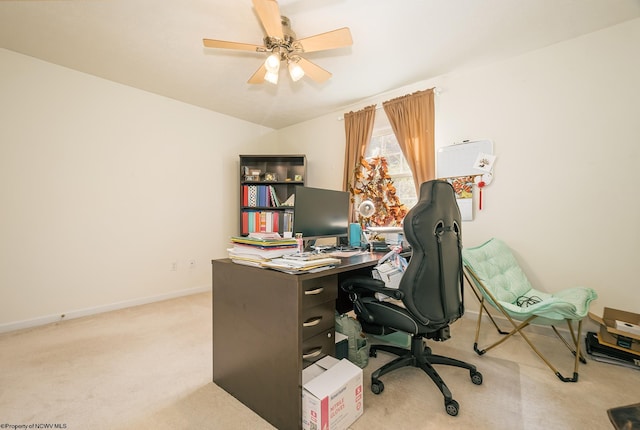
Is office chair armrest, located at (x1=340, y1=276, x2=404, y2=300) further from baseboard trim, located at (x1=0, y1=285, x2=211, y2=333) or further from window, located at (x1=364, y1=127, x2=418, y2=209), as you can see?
baseboard trim, located at (x1=0, y1=285, x2=211, y2=333)

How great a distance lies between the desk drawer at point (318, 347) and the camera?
1269 millimetres

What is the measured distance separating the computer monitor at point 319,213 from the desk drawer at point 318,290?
0.67 m

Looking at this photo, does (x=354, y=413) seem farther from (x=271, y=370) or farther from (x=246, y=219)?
(x=246, y=219)

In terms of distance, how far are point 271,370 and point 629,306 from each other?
270 centimetres

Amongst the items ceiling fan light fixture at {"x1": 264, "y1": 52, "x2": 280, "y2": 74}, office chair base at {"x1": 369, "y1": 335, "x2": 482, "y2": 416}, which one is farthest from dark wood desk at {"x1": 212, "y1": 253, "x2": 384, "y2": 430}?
ceiling fan light fixture at {"x1": 264, "y1": 52, "x2": 280, "y2": 74}

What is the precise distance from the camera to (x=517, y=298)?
2.12m

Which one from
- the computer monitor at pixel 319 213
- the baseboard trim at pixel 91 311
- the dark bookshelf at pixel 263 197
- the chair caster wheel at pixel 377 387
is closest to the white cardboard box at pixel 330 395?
the chair caster wheel at pixel 377 387

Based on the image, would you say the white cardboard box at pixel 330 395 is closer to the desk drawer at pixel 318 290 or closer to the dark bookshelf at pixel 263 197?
the desk drawer at pixel 318 290

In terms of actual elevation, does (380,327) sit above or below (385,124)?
below

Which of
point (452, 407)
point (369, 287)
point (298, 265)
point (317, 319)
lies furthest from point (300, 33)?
point (452, 407)

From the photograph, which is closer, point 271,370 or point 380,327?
point 271,370

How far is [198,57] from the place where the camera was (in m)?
2.57

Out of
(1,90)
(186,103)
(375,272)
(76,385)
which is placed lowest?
(76,385)

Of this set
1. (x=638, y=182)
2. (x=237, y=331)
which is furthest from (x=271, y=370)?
(x=638, y=182)
